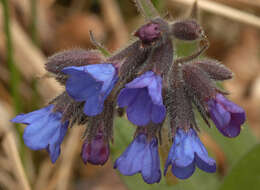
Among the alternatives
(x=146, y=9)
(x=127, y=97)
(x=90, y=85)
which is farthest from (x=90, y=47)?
(x=127, y=97)

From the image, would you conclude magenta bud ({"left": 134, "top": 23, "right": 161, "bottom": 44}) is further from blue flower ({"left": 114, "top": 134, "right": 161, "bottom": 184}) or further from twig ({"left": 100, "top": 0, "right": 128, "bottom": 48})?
twig ({"left": 100, "top": 0, "right": 128, "bottom": 48})

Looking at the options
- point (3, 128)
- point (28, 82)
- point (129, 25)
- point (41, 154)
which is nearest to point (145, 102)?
point (3, 128)

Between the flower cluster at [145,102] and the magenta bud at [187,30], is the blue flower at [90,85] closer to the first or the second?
the flower cluster at [145,102]

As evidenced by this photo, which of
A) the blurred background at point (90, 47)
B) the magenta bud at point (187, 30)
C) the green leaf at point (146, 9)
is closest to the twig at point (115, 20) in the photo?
the blurred background at point (90, 47)

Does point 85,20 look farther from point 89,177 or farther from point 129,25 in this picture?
point 89,177

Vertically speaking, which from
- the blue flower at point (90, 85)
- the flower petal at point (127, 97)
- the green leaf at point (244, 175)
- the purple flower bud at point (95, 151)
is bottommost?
the green leaf at point (244, 175)

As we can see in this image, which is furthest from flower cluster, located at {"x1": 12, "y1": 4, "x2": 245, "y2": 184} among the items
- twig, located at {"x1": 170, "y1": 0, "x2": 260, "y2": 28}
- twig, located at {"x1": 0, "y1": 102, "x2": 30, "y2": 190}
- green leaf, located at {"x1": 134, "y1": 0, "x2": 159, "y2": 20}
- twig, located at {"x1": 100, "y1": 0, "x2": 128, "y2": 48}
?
twig, located at {"x1": 100, "y1": 0, "x2": 128, "y2": 48}
